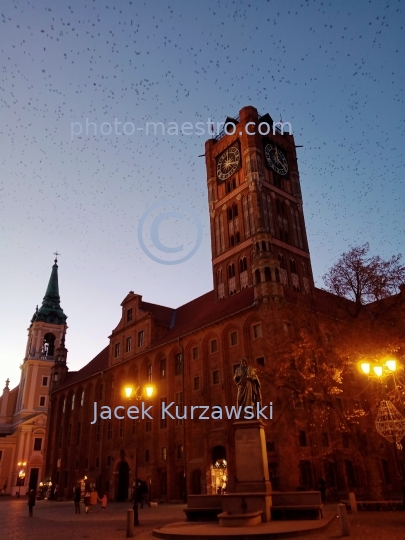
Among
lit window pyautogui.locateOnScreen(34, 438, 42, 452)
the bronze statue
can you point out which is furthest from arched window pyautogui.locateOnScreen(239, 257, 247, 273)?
lit window pyautogui.locateOnScreen(34, 438, 42, 452)

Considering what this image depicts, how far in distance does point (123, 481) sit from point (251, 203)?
33004mm

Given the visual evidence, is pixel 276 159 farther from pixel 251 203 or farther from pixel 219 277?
pixel 219 277

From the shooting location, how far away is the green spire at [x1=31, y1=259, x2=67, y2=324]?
3578 inches

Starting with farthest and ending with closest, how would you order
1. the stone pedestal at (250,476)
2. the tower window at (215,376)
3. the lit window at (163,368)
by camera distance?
the lit window at (163,368) < the tower window at (215,376) < the stone pedestal at (250,476)

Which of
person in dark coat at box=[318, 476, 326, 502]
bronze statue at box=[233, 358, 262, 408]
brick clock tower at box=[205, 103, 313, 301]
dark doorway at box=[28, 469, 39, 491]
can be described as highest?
brick clock tower at box=[205, 103, 313, 301]

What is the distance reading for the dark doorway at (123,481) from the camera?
149 ft

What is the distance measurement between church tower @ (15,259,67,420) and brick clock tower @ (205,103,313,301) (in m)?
39.9

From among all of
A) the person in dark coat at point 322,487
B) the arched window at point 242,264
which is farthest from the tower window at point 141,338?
the person in dark coat at point 322,487

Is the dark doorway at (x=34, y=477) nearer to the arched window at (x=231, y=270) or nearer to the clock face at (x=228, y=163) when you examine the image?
the arched window at (x=231, y=270)

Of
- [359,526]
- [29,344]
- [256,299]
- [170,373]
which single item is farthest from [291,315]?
[29,344]

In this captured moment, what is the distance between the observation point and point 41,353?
283 ft

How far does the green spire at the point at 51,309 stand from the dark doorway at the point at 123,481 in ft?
167

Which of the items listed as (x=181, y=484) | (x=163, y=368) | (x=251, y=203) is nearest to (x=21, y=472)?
(x=163, y=368)

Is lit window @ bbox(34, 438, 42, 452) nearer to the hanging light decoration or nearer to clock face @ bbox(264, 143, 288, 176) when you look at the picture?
clock face @ bbox(264, 143, 288, 176)
